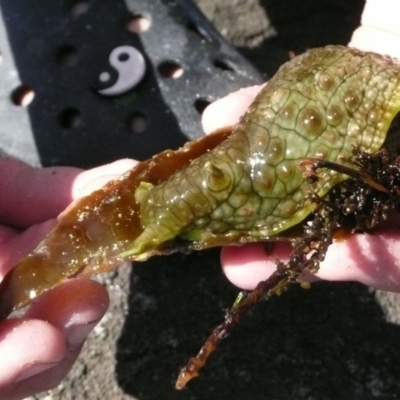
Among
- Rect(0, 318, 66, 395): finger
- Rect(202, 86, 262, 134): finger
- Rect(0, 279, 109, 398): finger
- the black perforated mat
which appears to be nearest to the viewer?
Rect(0, 318, 66, 395): finger

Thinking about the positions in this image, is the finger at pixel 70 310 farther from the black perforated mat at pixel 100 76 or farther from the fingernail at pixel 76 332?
the black perforated mat at pixel 100 76

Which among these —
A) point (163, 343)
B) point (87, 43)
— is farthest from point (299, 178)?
point (87, 43)

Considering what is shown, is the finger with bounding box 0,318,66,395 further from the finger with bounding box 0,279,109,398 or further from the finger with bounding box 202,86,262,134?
the finger with bounding box 202,86,262,134

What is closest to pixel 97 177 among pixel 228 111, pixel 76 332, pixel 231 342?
pixel 228 111

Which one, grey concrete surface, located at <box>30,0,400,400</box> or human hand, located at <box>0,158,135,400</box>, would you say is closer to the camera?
human hand, located at <box>0,158,135,400</box>

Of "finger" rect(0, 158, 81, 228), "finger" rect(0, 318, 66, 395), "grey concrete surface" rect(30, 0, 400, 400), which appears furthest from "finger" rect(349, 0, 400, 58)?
"finger" rect(0, 318, 66, 395)

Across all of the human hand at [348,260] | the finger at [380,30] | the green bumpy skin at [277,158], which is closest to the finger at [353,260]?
the human hand at [348,260]

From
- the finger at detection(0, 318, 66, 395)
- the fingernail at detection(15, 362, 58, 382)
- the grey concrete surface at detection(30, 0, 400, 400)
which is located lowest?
the grey concrete surface at detection(30, 0, 400, 400)
